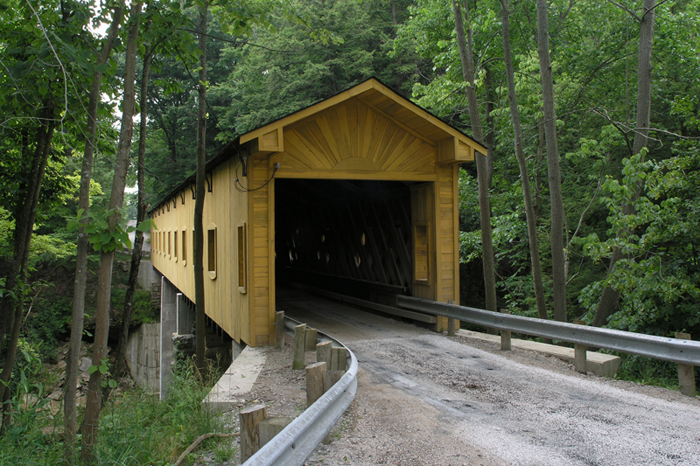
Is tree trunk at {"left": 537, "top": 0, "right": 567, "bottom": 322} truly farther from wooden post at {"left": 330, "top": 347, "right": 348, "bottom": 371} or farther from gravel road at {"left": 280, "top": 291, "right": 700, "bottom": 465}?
wooden post at {"left": 330, "top": 347, "right": 348, "bottom": 371}

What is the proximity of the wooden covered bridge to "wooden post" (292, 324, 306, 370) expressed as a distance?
1.66 meters

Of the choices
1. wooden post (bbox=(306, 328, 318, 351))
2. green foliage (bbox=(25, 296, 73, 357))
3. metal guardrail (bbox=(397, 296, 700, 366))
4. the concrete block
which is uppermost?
metal guardrail (bbox=(397, 296, 700, 366))

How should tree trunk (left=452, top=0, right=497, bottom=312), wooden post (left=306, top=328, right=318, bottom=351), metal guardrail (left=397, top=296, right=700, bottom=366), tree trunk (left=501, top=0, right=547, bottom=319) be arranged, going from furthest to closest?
tree trunk (left=452, top=0, right=497, bottom=312) → tree trunk (left=501, top=0, right=547, bottom=319) → wooden post (left=306, top=328, right=318, bottom=351) → metal guardrail (left=397, top=296, right=700, bottom=366)

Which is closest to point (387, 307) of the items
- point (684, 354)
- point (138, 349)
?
point (684, 354)

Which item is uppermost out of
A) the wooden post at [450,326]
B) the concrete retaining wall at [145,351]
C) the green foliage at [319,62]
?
the green foliage at [319,62]

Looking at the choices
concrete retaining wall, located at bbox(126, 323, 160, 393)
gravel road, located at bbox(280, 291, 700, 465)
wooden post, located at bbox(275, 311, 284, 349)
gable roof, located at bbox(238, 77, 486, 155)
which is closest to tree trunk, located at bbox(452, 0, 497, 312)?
gable roof, located at bbox(238, 77, 486, 155)

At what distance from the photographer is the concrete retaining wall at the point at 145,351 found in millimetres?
22859

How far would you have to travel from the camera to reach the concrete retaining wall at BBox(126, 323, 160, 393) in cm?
2286

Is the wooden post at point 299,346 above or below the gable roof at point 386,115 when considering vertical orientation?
below

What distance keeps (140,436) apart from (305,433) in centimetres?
181

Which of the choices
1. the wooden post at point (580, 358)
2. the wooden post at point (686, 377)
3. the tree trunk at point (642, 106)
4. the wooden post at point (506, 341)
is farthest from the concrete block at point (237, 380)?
the tree trunk at point (642, 106)

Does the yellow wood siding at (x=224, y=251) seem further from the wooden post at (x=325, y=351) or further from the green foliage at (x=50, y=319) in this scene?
the green foliage at (x=50, y=319)

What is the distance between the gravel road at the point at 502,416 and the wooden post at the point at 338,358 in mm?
379

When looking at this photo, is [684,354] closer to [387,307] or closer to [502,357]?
[502,357]
